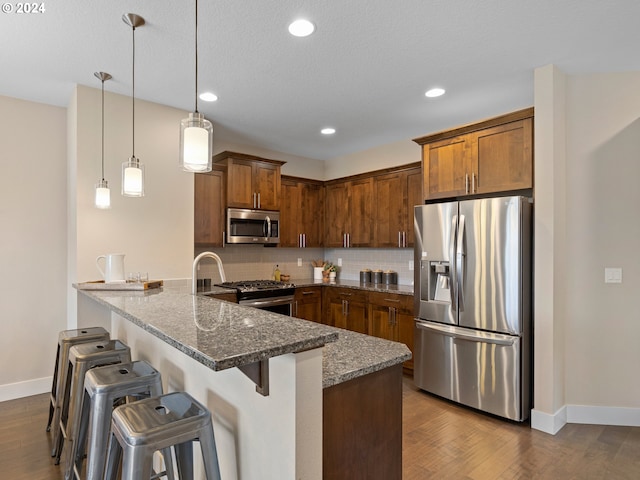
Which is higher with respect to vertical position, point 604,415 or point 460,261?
point 460,261

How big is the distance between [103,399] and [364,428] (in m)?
1.17

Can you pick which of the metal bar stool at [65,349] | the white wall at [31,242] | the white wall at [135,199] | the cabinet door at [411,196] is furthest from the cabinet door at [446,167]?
the white wall at [31,242]

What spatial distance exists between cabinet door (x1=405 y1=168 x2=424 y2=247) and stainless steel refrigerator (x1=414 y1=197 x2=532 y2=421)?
34.4 inches

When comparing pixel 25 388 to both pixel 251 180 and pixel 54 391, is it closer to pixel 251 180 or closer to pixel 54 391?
pixel 54 391

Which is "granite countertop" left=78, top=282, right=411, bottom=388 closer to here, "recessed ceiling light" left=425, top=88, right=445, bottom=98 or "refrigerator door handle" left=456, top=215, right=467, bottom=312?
"refrigerator door handle" left=456, top=215, right=467, bottom=312

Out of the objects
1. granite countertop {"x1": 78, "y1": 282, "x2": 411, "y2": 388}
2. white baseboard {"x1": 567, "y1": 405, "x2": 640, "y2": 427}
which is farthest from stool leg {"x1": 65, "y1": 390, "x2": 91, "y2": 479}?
white baseboard {"x1": 567, "y1": 405, "x2": 640, "y2": 427}

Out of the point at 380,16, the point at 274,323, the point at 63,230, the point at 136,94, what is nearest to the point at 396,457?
the point at 274,323

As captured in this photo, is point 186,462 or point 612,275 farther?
point 612,275

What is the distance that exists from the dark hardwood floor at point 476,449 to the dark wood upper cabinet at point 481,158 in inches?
77.3

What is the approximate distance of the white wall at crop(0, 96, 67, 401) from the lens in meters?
3.34

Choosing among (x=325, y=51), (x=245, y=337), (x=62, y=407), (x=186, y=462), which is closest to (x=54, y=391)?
(x=62, y=407)

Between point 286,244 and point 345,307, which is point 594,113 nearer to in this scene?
point 345,307

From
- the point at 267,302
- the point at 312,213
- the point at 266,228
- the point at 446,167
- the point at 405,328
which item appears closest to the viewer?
the point at 446,167

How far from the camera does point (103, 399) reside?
161 centimetres
